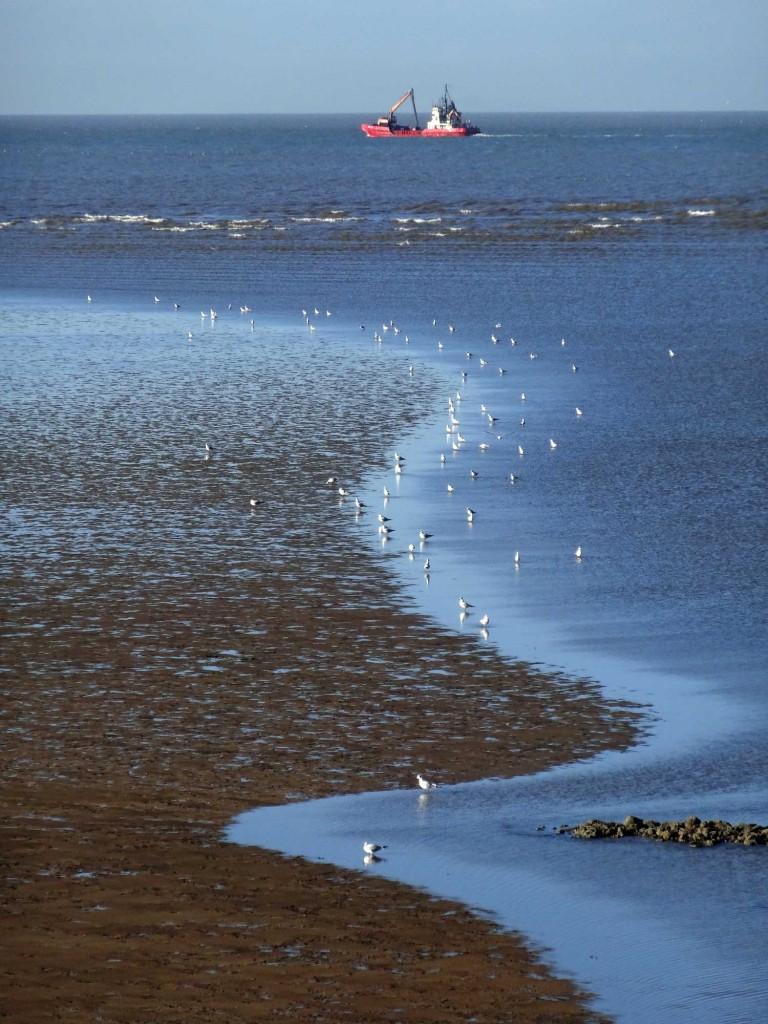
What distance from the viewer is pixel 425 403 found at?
106ft

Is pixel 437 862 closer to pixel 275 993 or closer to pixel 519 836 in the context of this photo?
pixel 519 836

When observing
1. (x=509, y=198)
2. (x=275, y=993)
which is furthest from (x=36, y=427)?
(x=509, y=198)

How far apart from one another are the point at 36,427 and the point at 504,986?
68.9 ft

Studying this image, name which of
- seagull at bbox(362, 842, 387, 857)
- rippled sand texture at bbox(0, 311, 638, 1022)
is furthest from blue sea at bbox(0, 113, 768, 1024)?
rippled sand texture at bbox(0, 311, 638, 1022)

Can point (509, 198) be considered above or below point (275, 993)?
above

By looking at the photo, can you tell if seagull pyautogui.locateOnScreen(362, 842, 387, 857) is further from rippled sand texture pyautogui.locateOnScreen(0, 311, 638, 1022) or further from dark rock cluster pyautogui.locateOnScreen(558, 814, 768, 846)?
dark rock cluster pyautogui.locateOnScreen(558, 814, 768, 846)

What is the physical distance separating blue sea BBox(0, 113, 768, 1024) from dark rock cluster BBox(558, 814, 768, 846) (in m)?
0.20

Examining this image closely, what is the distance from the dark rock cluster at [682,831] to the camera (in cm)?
1270

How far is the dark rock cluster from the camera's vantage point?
1270 centimetres

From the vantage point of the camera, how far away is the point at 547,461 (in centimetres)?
2702

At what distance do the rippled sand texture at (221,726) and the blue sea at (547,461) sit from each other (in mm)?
481

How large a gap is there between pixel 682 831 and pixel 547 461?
1468 centimetres

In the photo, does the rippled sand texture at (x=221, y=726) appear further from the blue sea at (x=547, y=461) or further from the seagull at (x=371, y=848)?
the blue sea at (x=547, y=461)

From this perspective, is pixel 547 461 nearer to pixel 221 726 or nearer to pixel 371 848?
pixel 221 726
